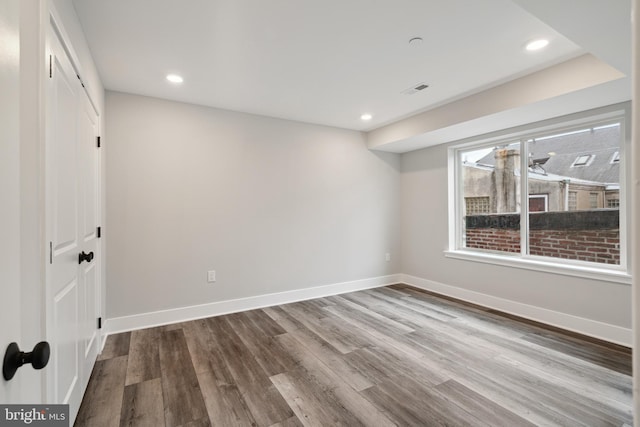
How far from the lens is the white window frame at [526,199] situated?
2629 millimetres

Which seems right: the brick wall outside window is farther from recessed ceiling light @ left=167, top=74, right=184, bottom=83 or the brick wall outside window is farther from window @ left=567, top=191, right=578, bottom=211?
recessed ceiling light @ left=167, top=74, right=184, bottom=83

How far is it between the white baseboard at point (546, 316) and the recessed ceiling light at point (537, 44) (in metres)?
2.53

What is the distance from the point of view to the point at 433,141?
4.02 metres

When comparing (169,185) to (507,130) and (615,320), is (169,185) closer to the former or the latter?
(507,130)

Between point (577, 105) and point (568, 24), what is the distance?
142cm

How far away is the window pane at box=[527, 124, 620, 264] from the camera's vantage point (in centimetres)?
277

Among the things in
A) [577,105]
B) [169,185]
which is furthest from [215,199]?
[577,105]

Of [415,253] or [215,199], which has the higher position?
[215,199]

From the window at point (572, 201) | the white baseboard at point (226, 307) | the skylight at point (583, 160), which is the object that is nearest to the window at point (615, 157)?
the skylight at point (583, 160)

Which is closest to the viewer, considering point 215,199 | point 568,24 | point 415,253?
point 568,24

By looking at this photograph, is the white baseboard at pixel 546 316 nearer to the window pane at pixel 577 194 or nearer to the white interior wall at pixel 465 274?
the white interior wall at pixel 465 274

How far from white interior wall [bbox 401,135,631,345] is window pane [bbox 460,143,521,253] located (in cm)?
31

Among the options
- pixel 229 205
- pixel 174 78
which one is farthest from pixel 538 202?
pixel 174 78

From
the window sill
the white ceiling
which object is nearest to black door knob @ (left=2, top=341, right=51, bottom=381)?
the white ceiling
